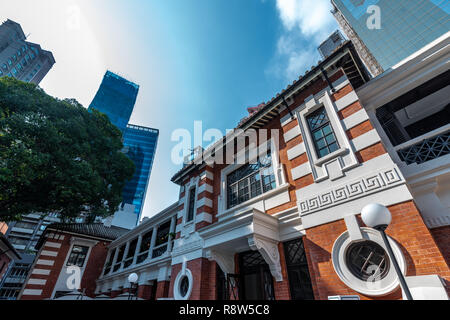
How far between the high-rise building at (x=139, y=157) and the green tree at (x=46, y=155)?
68.8 metres

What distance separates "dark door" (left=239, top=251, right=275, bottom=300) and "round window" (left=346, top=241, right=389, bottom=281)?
9.41ft

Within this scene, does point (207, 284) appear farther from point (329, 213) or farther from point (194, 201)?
point (329, 213)

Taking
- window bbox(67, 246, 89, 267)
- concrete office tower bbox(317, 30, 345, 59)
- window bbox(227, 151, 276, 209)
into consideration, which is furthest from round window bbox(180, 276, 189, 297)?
concrete office tower bbox(317, 30, 345, 59)

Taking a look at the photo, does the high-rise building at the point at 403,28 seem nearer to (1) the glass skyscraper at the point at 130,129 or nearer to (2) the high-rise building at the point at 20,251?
(2) the high-rise building at the point at 20,251

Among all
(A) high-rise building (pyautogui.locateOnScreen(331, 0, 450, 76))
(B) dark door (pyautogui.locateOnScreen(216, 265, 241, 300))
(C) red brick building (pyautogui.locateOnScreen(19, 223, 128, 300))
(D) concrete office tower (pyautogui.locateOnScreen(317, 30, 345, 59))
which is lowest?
(B) dark door (pyautogui.locateOnScreen(216, 265, 241, 300))

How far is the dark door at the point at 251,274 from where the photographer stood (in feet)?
22.4

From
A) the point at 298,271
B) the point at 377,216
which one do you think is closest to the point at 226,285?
the point at 298,271

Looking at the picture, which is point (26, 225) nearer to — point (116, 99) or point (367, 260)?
point (116, 99)

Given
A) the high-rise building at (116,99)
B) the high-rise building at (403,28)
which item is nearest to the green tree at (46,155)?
the high-rise building at (403,28)

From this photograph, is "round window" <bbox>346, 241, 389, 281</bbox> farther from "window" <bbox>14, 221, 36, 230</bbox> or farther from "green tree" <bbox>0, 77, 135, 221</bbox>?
"window" <bbox>14, 221, 36, 230</bbox>

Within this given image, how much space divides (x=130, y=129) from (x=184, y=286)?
90886 millimetres

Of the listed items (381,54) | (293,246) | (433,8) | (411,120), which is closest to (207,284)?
(293,246)

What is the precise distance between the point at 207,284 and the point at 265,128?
20.8 feet

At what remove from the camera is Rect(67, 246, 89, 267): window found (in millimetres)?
17469
